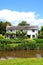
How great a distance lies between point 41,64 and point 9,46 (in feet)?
63.2

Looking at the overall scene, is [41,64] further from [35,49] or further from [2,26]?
[2,26]

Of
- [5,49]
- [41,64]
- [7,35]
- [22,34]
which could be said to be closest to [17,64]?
[41,64]

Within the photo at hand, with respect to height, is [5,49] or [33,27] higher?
[33,27]

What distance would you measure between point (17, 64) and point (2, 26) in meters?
64.6

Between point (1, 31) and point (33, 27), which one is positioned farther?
point (1, 31)

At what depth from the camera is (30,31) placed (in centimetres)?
6712

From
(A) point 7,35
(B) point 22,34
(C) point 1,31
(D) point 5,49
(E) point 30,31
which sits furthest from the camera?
(C) point 1,31

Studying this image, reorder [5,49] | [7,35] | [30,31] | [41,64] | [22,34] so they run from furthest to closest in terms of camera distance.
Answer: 1. [30,31]
2. [7,35]
3. [22,34]
4. [5,49]
5. [41,64]

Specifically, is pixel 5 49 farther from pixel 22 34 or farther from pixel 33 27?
pixel 33 27

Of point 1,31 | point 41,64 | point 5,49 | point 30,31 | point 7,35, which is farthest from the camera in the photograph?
point 1,31

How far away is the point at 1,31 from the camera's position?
75.4 meters

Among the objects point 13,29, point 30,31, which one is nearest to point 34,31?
point 30,31

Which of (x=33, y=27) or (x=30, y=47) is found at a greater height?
(x=33, y=27)

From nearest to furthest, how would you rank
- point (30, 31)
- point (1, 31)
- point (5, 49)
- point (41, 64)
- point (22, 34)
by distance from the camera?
point (41, 64) < point (5, 49) < point (22, 34) < point (30, 31) < point (1, 31)
